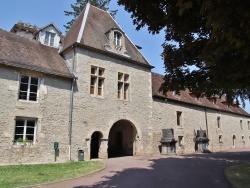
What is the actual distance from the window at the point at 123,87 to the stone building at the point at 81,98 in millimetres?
74

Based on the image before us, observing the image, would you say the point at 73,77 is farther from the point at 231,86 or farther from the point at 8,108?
the point at 231,86

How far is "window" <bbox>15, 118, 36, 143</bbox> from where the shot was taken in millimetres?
12408

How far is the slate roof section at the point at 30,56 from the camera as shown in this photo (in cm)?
1282

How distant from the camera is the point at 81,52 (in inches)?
603

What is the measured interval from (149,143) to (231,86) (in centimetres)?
1244

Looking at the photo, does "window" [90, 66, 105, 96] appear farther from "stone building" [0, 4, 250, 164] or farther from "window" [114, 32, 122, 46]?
"window" [114, 32, 122, 46]

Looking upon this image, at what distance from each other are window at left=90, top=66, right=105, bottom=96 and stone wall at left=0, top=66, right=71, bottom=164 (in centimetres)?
180

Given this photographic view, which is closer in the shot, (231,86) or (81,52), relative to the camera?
(231,86)

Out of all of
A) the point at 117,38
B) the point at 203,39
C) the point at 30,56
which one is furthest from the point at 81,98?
the point at 203,39

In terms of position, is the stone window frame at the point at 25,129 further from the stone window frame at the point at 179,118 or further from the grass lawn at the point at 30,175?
the stone window frame at the point at 179,118

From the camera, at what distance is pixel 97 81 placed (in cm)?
1582

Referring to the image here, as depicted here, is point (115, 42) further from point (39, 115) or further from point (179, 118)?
point (179, 118)

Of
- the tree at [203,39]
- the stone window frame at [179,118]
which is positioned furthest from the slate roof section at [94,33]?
the tree at [203,39]

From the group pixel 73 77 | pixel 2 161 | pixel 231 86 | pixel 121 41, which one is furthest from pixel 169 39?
pixel 121 41
